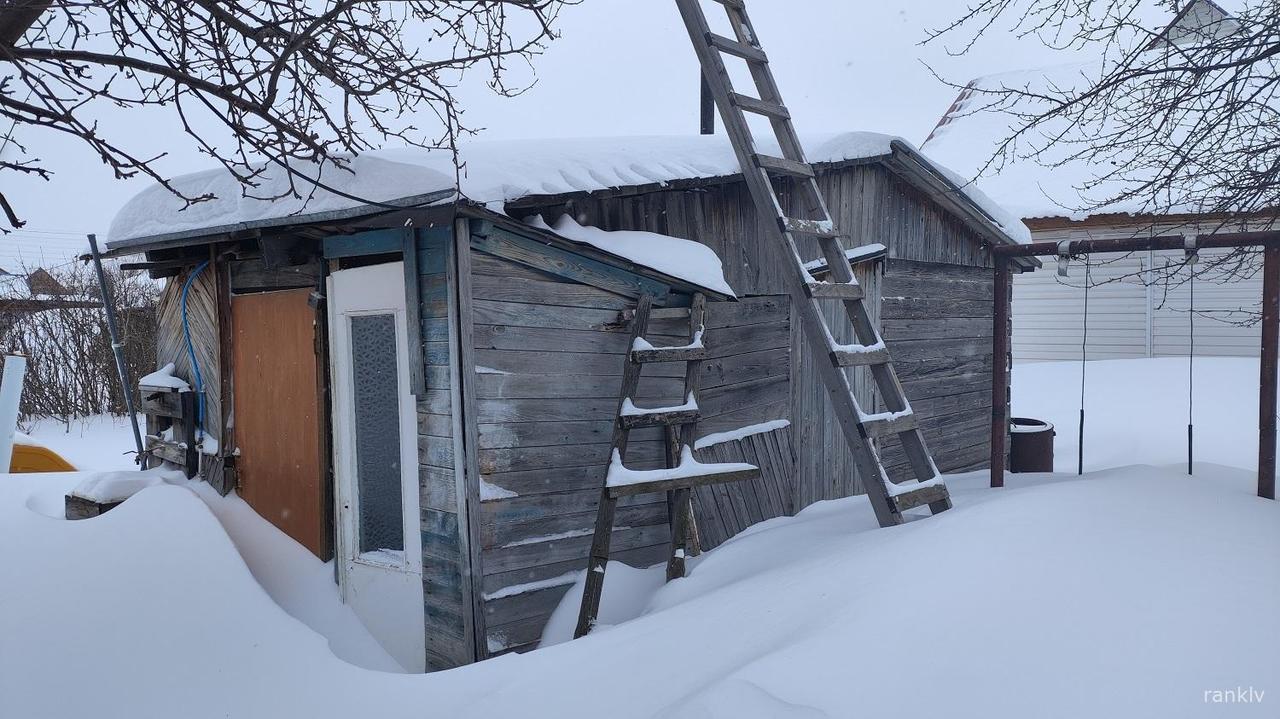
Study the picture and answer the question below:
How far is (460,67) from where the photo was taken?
3859 mm

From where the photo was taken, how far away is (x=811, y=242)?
6.84m

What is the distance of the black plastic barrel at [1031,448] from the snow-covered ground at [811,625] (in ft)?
8.10

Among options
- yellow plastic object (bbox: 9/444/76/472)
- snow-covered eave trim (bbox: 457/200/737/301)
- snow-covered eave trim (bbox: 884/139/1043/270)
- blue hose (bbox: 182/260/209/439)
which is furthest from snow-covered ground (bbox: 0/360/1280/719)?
yellow plastic object (bbox: 9/444/76/472)

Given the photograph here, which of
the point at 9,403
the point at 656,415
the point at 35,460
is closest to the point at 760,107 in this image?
the point at 656,415

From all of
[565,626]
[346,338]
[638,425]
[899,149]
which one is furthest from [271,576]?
[899,149]

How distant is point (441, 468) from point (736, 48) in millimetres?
3212

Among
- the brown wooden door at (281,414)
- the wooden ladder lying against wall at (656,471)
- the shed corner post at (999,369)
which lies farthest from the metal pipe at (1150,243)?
the brown wooden door at (281,414)

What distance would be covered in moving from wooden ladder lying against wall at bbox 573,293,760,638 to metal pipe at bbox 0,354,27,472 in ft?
23.1

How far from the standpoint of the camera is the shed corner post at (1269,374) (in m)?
4.54

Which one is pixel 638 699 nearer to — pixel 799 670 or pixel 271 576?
pixel 799 670

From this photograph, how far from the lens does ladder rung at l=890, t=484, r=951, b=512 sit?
4395 millimetres

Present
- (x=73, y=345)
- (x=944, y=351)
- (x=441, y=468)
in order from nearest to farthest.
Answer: (x=441, y=468)
(x=944, y=351)
(x=73, y=345)

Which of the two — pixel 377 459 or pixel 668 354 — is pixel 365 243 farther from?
pixel 668 354

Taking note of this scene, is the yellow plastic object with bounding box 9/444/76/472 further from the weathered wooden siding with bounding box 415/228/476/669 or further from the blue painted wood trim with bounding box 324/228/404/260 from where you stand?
the weathered wooden siding with bounding box 415/228/476/669
